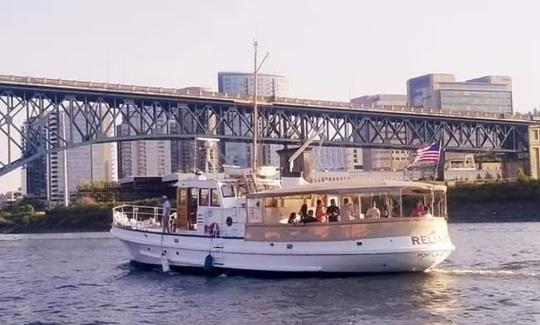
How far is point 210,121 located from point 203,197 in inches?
2662

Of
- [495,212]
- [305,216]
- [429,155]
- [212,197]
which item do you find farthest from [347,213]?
[495,212]

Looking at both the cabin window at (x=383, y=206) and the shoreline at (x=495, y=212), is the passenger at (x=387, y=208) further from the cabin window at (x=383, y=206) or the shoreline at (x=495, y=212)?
the shoreline at (x=495, y=212)

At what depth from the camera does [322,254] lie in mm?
32250

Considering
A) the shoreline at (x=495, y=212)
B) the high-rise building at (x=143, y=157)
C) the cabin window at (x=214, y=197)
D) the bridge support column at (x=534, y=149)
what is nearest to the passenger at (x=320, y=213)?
the cabin window at (x=214, y=197)

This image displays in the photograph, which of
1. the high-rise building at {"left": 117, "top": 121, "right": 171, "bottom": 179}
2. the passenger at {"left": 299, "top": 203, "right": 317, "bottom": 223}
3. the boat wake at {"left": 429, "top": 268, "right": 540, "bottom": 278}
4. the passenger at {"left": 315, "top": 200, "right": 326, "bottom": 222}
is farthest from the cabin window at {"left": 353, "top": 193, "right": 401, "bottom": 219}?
the high-rise building at {"left": 117, "top": 121, "right": 171, "bottom": 179}

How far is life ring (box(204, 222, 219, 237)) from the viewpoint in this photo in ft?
117

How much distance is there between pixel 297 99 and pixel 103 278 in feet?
231

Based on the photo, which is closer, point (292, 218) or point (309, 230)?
point (309, 230)

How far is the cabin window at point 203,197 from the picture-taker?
37.2 m

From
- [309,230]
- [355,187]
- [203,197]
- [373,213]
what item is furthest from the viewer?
[203,197]

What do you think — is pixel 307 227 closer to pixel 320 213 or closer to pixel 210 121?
pixel 320 213

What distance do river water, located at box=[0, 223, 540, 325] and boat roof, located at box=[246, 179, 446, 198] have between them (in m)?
3.09

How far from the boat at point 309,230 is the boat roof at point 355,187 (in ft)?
0.12

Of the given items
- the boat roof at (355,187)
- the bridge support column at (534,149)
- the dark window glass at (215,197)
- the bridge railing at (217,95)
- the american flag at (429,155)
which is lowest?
the dark window glass at (215,197)
